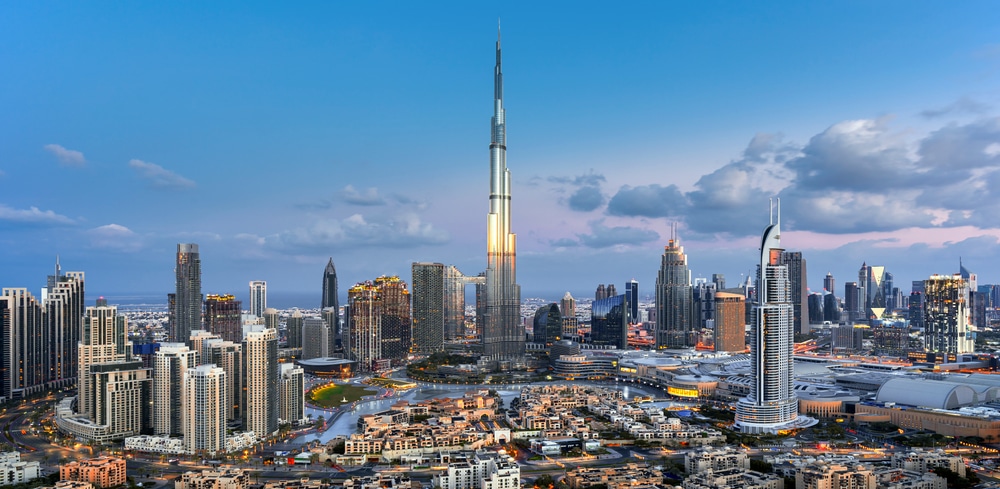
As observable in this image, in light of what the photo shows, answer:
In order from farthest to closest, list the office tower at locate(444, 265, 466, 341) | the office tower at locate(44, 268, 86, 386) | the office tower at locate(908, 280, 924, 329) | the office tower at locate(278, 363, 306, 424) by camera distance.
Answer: the office tower at locate(444, 265, 466, 341) → the office tower at locate(908, 280, 924, 329) → the office tower at locate(44, 268, 86, 386) → the office tower at locate(278, 363, 306, 424)

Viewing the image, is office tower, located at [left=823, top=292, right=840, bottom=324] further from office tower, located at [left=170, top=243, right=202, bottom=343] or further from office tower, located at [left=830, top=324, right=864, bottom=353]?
office tower, located at [left=170, top=243, right=202, bottom=343]

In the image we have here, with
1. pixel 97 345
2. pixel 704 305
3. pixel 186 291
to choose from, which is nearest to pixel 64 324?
pixel 186 291

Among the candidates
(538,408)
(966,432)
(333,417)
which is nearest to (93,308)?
(333,417)

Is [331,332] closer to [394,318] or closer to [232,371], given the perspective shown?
[394,318]

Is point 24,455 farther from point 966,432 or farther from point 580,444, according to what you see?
point 966,432

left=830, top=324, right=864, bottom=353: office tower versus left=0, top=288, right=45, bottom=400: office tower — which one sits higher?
left=0, top=288, right=45, bottom=400: office tower

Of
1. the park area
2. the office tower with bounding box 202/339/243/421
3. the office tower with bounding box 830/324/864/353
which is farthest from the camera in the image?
the office tower with bounding box 830/324/864/353

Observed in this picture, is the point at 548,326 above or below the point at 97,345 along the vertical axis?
below

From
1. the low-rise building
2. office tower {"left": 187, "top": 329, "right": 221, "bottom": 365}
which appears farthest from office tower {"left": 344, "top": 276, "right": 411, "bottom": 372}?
the low-rise building
